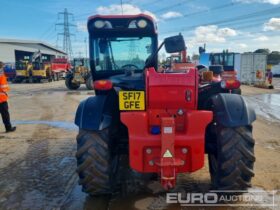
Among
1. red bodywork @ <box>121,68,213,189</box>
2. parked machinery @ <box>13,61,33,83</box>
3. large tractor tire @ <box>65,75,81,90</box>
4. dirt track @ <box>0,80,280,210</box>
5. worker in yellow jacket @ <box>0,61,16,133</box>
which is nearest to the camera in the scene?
red bodywork @ <box>121,68,213,189</box>

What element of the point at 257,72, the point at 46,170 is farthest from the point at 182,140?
the point at 257,72

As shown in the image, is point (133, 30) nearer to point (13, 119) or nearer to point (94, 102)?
point (94, 102)

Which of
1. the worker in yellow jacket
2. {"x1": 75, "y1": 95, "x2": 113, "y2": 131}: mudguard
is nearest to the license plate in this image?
{"x1": 75, "y1": 95, "x2": 113, "y2": 131}: mudguard

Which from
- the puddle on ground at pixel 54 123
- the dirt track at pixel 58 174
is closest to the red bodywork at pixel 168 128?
the dirt track at pixel 58 174

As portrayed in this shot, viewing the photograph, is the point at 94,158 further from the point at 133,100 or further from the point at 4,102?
the point at 4,102

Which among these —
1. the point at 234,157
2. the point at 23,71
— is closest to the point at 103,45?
the point at 234,157

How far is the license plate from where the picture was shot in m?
3.88

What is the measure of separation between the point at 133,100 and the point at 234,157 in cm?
143

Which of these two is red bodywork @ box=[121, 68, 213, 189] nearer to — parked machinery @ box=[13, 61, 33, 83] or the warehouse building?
parked machinery @ box=[13, 61, 33, 83]

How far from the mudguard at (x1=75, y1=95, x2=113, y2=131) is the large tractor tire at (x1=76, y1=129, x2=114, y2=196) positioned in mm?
107

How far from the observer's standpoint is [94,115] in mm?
4082

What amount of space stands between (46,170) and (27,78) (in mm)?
29866

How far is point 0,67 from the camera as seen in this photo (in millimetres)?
8883

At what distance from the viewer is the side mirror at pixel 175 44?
3839 mm
